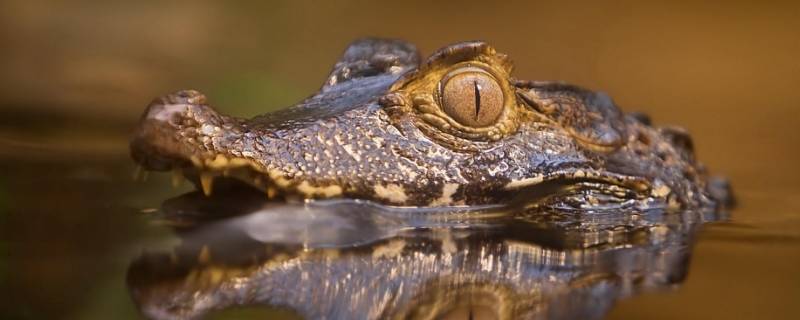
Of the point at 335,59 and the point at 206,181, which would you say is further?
the point at 335,59

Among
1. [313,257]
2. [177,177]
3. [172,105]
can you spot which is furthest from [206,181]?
[313,257]

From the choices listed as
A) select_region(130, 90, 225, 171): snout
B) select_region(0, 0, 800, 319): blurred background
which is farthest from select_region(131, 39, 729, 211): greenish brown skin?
select_region(0, 0, 800, 319): blurred background

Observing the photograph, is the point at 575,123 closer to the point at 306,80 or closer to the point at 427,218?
the point at 427,218

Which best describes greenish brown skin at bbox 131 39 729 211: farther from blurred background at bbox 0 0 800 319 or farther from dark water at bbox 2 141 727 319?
blurred background at bbox 0 0 800 319

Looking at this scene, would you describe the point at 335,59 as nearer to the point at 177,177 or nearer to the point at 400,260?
the point at 177,177

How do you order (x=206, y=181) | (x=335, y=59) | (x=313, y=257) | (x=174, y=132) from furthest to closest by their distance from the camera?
(x=335, y=59) < (x=206, y=181) < (x=174, y=132) < (x=313, y=257)

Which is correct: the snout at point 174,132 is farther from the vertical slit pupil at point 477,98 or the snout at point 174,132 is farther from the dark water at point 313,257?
the vertical slit pupil at point 477,98
